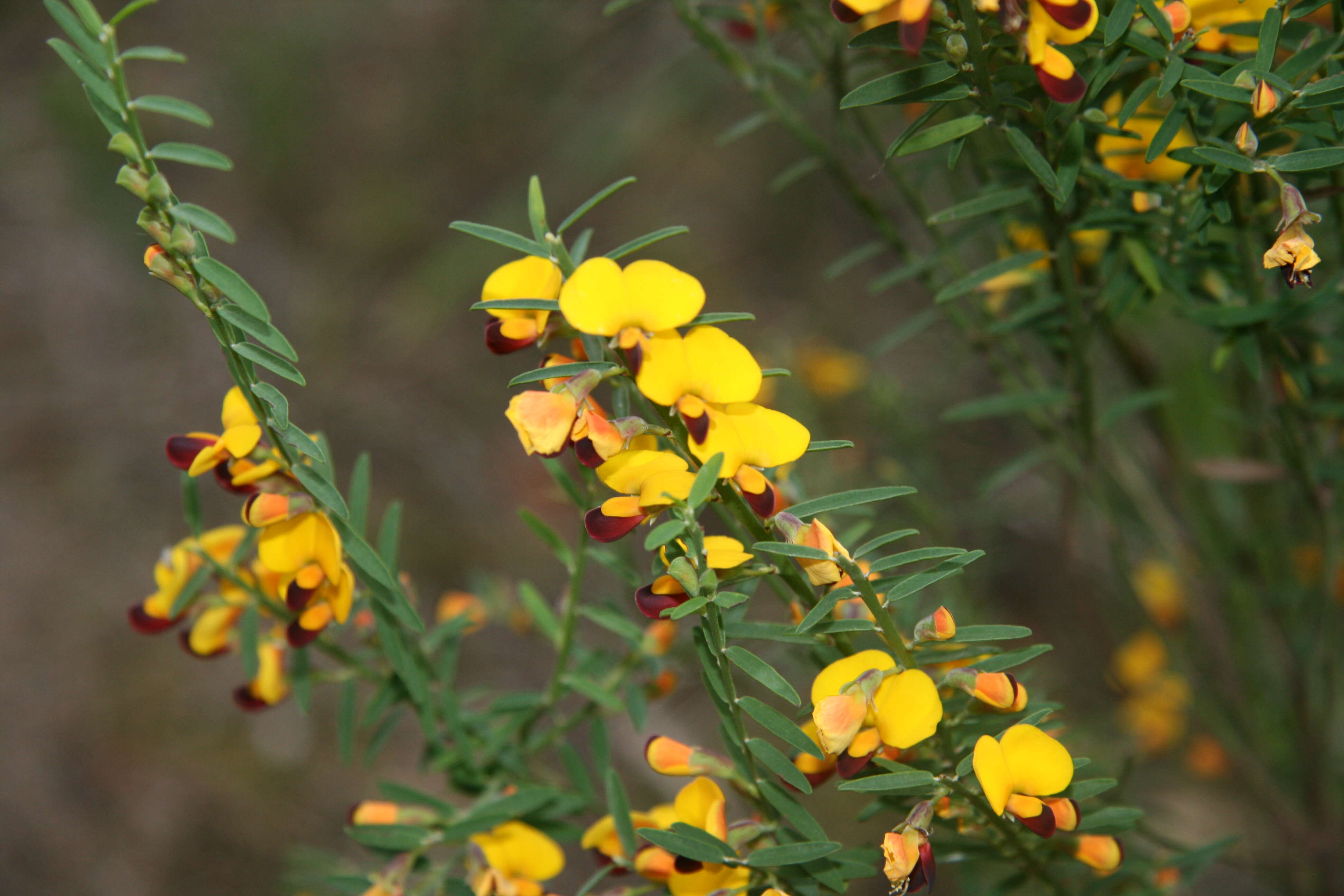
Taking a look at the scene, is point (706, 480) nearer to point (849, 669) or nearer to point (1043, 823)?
point (849, 669)

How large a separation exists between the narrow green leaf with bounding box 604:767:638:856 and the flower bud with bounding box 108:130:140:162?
2.05ft

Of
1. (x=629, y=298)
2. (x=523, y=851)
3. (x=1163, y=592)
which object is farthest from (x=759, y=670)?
(x=1163, y=592)

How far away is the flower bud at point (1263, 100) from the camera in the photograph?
708 millimetres

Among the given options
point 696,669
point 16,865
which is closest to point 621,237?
point 696,669

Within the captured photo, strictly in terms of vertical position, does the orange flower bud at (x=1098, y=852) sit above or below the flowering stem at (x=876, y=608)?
below

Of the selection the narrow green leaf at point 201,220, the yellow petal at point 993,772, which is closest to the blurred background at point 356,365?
the yellow petal at point 993,772

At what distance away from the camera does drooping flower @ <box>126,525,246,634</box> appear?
0.98 meters

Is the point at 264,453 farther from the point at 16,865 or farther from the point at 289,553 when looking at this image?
the point at 16,865

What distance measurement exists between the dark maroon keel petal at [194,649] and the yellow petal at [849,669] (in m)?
0.71

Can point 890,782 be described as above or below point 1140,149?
below

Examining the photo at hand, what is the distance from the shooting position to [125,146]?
1.99 ft

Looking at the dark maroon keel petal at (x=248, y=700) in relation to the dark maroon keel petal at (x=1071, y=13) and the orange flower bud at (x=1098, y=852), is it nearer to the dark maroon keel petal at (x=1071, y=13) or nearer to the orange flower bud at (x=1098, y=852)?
the orange flower bud at (x=1098, y=852)

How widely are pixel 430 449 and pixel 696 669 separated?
7.04ft

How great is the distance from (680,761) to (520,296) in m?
0.44
